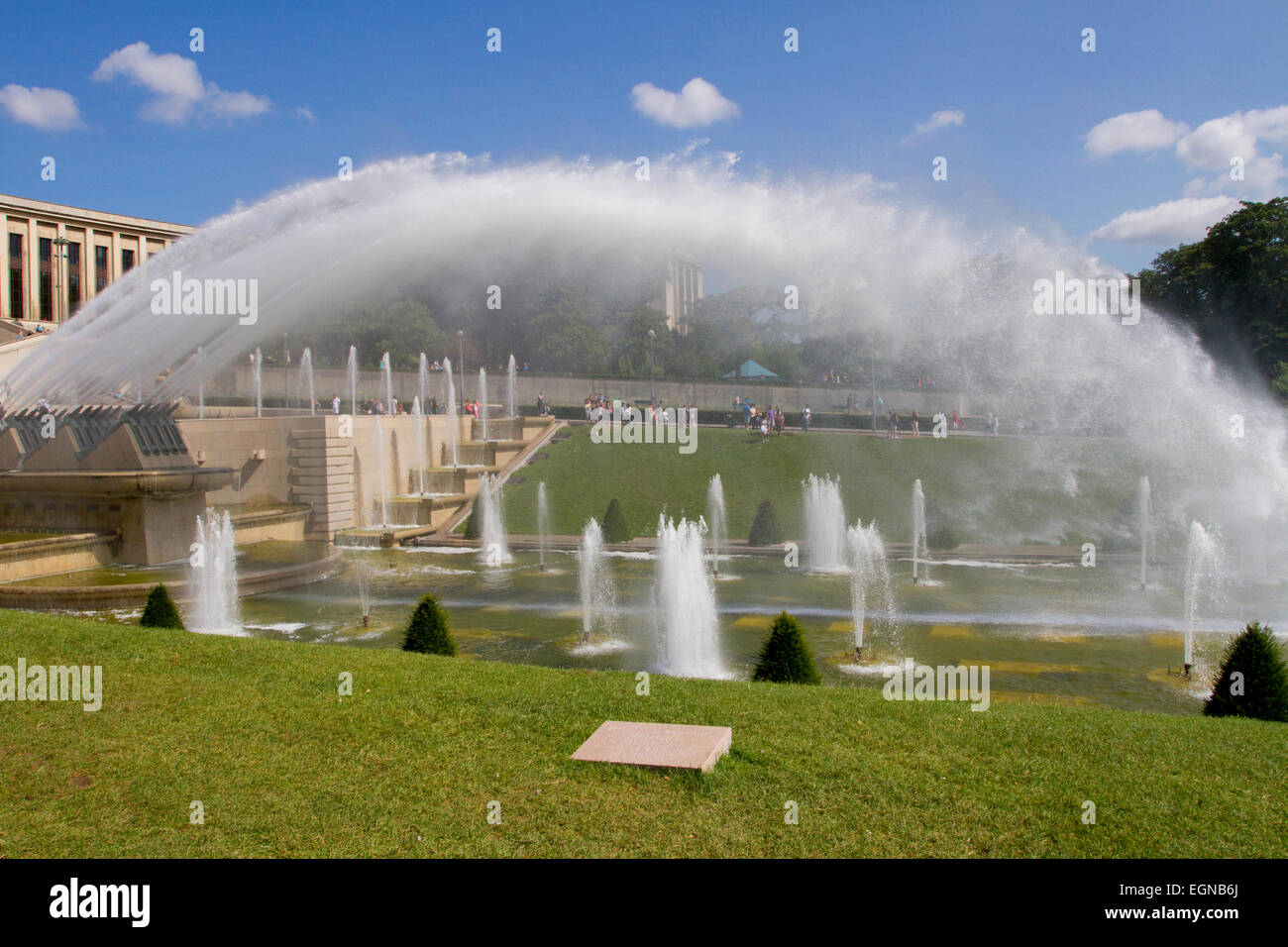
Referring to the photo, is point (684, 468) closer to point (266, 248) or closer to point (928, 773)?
point (266, 248)

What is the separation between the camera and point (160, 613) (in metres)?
13.5

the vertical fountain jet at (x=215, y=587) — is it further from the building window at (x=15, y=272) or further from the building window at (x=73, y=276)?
the building window at (x=73, y=276)

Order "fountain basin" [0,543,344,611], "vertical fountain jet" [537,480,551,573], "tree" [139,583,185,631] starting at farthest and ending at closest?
"vertical fountain jet" [537,480,551,573], "fountain basin" [0,543,344,611], "tree" [139,583,185,631]

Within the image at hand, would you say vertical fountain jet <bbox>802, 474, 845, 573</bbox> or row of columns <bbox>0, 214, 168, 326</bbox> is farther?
row of columns <bbox>0, 214, 168, 326</bbox>

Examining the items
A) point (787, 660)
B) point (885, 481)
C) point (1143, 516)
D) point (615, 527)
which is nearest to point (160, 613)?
point (787, 660)

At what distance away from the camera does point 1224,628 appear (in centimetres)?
1681

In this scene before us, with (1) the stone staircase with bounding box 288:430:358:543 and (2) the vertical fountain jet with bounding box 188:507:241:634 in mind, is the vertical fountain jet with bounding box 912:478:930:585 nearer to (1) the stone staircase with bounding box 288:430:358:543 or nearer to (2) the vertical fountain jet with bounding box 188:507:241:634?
(2) the vertical fountain jet with bounding box 188:507:241:634

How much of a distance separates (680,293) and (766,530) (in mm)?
75705

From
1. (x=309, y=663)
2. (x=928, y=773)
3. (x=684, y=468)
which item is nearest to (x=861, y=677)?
(x=928, y=773)

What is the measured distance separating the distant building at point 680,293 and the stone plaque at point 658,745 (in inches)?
3124

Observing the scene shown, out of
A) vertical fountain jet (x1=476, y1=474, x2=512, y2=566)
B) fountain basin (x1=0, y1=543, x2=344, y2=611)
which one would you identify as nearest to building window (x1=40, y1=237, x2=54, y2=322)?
vertical fountain jet (x1=476, y1=474, x2=512, y2=566)

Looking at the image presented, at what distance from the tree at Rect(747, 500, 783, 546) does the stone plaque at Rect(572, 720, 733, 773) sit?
20.6m

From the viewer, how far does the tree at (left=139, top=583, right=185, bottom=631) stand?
13500mm

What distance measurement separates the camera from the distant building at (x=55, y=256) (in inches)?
2827
